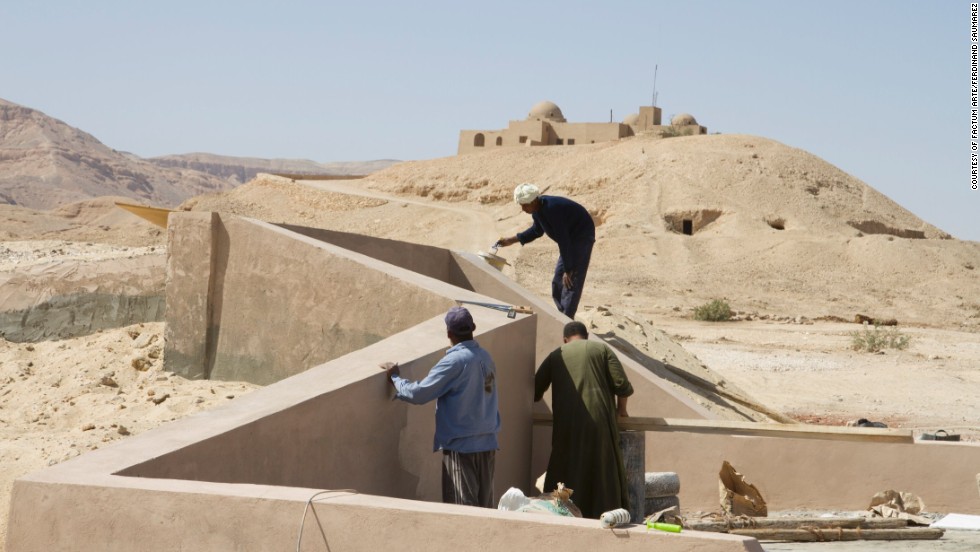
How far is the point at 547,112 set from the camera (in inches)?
2341

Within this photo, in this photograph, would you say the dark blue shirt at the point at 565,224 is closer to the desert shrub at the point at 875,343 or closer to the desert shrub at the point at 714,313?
the desert shrub at the point at 875,343

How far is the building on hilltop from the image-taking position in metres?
52.0

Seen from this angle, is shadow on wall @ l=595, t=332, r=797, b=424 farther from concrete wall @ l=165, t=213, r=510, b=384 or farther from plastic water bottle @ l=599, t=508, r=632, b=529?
plastic water bottle @ l=599, t=508, r=632, b=529

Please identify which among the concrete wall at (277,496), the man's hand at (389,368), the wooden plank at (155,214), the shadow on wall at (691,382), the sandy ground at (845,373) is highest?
the wooden plank at (155,214)

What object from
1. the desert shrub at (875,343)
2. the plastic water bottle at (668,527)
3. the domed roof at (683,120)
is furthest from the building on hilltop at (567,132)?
the plastic water bottle at (668,527)

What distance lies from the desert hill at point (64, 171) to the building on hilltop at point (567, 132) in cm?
3466

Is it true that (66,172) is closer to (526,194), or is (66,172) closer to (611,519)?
(526,194)

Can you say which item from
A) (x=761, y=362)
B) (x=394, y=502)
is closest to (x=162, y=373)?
(x=394, y=502)

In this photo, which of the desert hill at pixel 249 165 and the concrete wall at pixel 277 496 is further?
the desert hill at pixel 249 165

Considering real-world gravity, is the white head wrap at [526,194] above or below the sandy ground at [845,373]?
above

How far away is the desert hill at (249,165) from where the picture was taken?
137 m

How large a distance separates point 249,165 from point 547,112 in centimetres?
9046

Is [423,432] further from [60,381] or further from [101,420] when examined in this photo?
[60,381]

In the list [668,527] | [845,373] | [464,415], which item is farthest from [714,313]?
[668,527]
